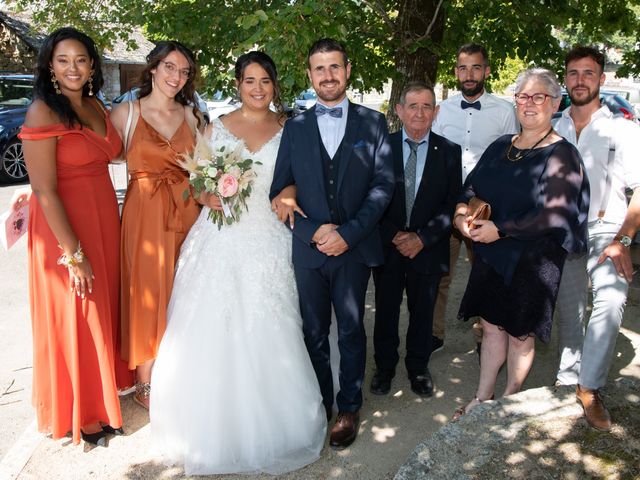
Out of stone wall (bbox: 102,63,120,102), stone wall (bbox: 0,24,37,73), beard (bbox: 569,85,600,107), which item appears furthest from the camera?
stone wall (bbox: 102,63,120,102)

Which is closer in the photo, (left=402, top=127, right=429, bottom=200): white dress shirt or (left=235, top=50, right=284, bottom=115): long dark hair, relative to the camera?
(left=235, top=50, right=284, bottom=115): long dark hair

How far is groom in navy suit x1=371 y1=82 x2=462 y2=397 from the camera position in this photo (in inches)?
161

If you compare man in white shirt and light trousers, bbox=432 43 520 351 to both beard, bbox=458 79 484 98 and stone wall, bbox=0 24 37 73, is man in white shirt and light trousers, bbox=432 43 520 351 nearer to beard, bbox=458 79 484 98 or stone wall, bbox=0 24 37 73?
beard, bbox=458 79 484 98

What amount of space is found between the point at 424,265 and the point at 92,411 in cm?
252

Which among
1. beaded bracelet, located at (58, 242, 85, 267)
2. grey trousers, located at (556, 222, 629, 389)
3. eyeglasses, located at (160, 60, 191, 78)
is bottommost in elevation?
grey trousers, located at (556, 222, 629, 389)

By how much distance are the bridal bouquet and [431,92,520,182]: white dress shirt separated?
2.10m

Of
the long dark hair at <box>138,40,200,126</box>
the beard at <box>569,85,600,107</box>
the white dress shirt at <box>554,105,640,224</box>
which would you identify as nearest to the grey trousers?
the white dress shirt at <box>554,105,640,224</box>

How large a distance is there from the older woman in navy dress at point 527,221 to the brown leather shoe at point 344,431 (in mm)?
1027

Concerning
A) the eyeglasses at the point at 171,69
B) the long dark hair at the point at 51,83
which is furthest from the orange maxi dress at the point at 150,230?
the long dark hair at the point at 51,83

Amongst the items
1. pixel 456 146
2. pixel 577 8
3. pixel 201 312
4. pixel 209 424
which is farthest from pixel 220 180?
pixel 577 8

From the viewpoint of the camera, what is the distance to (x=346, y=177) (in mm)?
3580

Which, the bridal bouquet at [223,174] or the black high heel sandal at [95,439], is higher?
the bridal bouquet at [223,174]

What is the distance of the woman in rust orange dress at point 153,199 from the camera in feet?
12.8

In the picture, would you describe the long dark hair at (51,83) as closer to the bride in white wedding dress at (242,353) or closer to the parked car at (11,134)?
the bride in white wedding dress at (242,353)
